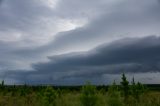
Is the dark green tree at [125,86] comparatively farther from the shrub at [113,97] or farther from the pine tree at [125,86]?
the shrub at [113,97]

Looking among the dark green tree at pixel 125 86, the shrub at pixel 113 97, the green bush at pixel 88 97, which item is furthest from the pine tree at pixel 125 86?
the green bush at pixel 88 97

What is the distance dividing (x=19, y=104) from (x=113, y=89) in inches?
505

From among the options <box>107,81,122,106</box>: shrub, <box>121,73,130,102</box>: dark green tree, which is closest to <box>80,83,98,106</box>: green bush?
<box>107,81,122,106</box>: shrub

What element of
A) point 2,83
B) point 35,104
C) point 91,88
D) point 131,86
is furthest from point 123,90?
point 2,83

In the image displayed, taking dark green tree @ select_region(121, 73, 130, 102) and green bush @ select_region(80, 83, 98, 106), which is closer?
green bush @ select_region(80, 83, 98, 106)

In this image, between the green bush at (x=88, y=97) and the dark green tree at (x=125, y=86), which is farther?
the dark green tree at (x=125, y=86)

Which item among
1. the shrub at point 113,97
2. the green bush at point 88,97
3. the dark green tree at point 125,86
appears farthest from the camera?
the dark green tree at point 125,86

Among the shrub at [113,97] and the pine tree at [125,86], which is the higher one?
the pine tree at [125,86]

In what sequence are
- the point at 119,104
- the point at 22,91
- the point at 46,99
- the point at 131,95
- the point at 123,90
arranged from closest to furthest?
the point at 119,104 → the point at 46,99 → the point at 123,90 → the point at 131,95 → the point at 22,91

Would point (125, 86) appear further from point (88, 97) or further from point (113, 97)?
point (88, 97)

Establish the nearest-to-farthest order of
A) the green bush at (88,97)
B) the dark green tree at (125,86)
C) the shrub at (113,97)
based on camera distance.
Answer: the green bush at (88,97)
the shrub at (113,97)
the dark green tree at (125,86)

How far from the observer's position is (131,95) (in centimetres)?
4881

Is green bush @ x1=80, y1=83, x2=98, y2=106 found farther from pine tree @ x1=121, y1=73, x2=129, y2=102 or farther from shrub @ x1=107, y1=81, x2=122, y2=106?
pine tree @ x1=121, y1=73, x2=129, y2=102

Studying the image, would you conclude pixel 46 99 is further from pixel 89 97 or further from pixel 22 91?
pixel 22 91
